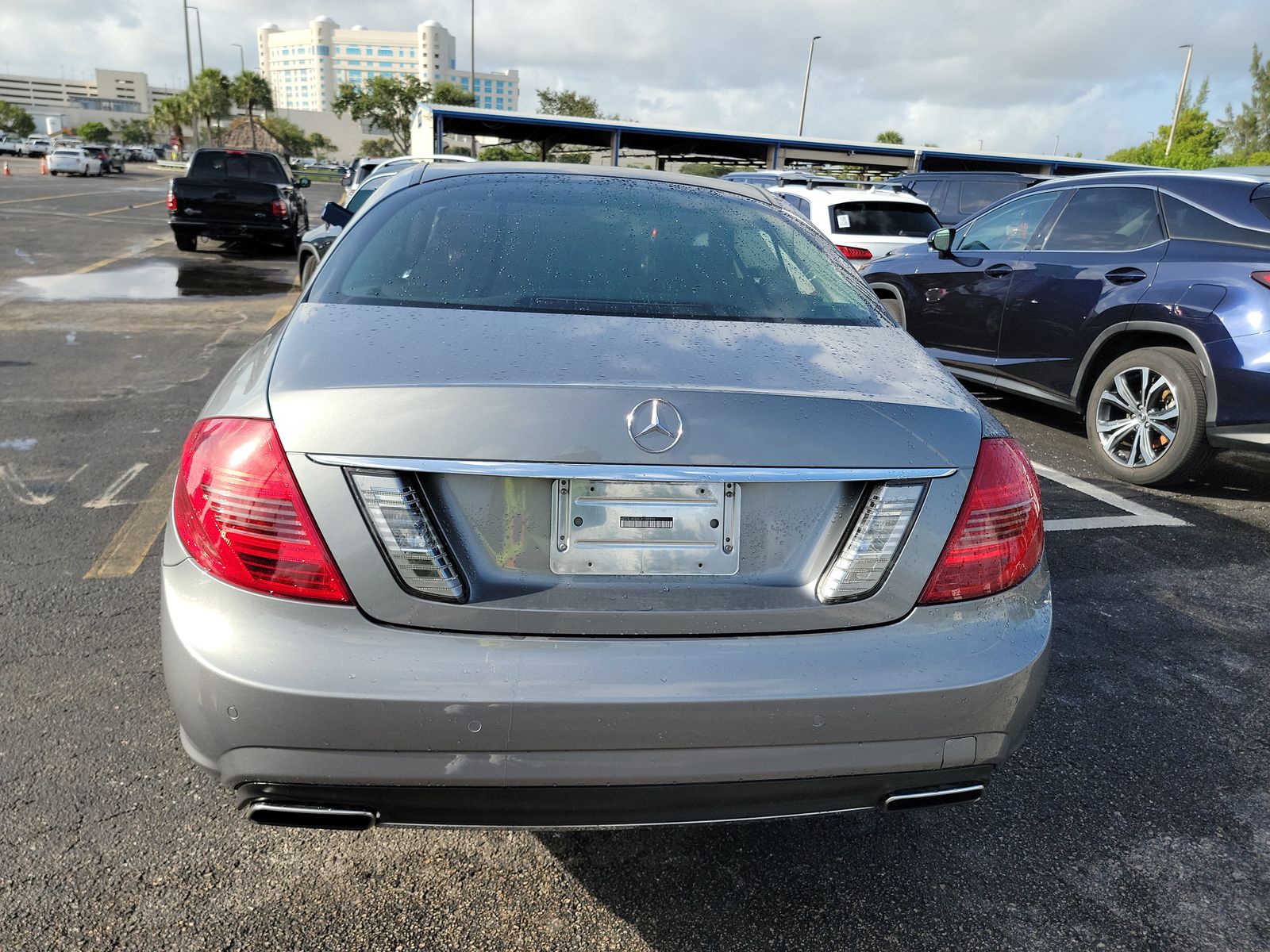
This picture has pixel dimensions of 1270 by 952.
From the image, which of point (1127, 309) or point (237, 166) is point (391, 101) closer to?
point (237, 166)

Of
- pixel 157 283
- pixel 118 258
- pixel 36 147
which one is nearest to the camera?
pixel 157 283

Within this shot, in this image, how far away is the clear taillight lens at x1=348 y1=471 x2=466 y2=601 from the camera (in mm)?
1742

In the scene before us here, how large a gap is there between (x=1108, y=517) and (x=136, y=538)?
15.3 feet

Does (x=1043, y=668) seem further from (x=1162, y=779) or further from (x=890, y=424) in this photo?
(x=1162, y=779)

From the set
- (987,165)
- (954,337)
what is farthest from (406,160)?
(987,165)

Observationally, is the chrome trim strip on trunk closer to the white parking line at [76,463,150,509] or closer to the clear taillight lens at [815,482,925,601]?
the clear taillight lens at [815,482,925,601]

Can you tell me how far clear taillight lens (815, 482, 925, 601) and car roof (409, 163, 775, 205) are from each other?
5.58ft

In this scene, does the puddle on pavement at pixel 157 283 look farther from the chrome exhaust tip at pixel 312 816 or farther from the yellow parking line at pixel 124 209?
the chrome exhaust tip at pixel 312 816

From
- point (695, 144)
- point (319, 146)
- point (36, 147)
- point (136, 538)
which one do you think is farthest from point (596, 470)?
point (319, 146)

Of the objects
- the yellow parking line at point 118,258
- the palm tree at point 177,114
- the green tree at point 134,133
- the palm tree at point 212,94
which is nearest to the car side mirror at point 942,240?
the yellow parking line at point 118,258

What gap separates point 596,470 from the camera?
1.73m

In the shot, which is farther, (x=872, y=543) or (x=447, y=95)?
(x=447, y=95)

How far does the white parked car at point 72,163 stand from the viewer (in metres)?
45.7

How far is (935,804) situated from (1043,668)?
36 cm
